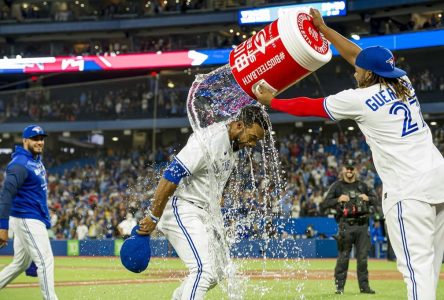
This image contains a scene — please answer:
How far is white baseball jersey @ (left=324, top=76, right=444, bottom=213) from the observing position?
527cm

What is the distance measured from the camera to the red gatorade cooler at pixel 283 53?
243 inches

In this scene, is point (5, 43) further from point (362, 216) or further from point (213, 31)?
point (362, 216)

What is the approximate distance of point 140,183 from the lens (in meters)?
33.8

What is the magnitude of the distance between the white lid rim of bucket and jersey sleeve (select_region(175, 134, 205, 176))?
1110 millimetres

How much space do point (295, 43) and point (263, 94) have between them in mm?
545

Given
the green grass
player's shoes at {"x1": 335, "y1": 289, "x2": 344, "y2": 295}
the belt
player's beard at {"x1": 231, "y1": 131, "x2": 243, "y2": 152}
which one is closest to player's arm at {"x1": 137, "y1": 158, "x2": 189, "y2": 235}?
player's beard at {"x1": 231, "y1": 131, "x2": 243, "y2": 152}

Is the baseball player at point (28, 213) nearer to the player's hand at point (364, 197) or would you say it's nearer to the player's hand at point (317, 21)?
the player's hand at point (317, 21)

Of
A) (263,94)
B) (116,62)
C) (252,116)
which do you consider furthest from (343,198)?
(116,62)

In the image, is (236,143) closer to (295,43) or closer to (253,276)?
(295,43)

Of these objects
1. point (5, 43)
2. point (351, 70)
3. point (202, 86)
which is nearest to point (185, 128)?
point (351, 70)

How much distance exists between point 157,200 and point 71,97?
Result: 34162mm

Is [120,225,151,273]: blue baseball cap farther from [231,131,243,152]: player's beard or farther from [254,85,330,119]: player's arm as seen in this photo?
[254,85,330,119]: player's arm

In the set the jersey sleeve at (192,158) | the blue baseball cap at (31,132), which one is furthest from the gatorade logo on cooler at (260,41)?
the blue baseball cap at (31,132)

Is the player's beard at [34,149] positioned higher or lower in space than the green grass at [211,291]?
higher
